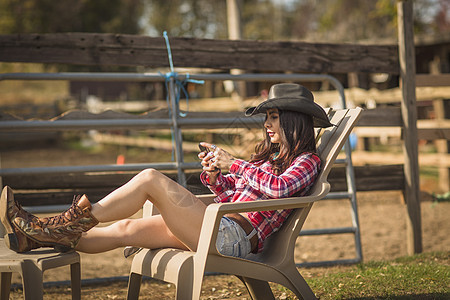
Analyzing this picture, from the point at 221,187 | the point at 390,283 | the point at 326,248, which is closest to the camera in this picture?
the point at 221,187

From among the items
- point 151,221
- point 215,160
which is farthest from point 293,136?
point 151,221

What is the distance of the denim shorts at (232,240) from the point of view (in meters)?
2.82

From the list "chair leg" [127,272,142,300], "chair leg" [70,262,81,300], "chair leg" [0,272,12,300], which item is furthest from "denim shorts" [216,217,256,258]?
"chair leg" [0,272,12,300]

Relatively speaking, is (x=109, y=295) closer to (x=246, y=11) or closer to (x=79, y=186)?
(x=79, y=186)

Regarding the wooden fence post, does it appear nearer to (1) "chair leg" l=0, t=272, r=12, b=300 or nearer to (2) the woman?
(2) the woman

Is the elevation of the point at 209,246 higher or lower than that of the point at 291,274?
higher

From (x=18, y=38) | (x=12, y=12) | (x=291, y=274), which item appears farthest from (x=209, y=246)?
(x=12, y=12)

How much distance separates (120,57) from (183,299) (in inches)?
96.8

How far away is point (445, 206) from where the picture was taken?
7.60m

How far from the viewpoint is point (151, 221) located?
9.93 feet

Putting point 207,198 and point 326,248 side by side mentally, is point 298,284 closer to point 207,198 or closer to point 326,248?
point 207,198

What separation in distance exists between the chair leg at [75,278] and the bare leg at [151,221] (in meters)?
0.09

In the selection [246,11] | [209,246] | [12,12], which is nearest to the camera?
[209,246]

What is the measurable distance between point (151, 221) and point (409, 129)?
295 cm
